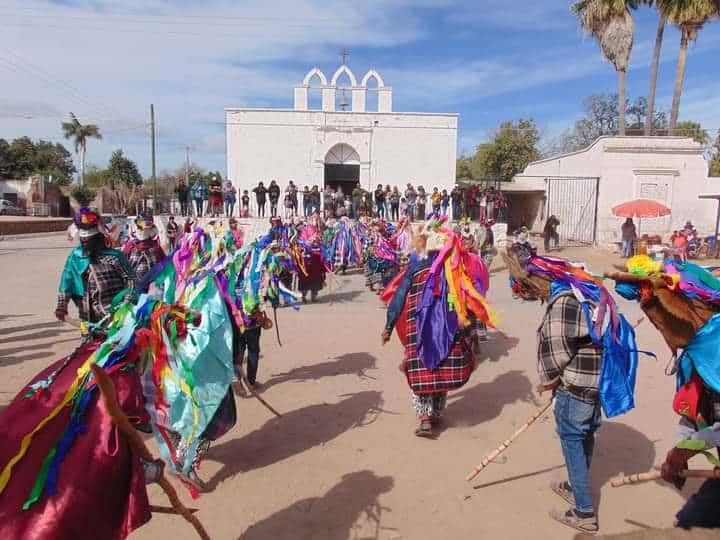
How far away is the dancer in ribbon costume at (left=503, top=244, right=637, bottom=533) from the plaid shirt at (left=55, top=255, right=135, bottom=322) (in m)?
3.62

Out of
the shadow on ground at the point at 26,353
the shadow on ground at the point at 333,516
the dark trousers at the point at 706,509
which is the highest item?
the dark trousers at the point at 706,509

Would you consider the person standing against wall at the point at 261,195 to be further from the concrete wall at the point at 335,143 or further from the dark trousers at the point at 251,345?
the dark trousers at the point at 251,345

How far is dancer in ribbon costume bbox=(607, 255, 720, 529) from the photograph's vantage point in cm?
250

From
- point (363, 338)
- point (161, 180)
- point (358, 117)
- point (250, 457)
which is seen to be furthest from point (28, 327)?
point (161, 180)

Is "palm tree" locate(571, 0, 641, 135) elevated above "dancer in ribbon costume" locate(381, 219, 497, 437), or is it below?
above

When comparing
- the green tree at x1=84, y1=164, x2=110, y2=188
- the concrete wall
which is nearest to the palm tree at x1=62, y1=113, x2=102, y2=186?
the green tree at x1=84, y1=164, x2=110, y2=188

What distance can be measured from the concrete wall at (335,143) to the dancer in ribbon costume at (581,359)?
25.4 m

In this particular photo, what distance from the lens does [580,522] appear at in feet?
11.1

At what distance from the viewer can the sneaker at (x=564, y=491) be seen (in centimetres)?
371

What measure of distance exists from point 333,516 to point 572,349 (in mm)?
1892

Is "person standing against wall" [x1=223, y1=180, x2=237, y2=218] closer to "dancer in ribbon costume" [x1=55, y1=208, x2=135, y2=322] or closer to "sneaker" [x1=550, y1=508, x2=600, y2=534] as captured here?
"dancer in ribbon costume" [x1=55, y1=208, x2=135, y2=322]

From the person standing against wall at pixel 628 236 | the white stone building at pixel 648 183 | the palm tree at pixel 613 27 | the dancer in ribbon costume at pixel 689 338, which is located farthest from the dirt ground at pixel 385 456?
the palm tree at pixel 613 27

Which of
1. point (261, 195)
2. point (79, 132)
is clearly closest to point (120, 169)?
point (79, 132)

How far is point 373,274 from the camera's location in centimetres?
1223
